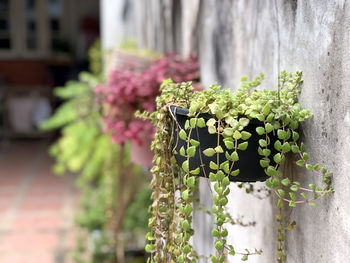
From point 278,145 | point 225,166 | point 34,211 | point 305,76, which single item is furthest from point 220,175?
point 34,211

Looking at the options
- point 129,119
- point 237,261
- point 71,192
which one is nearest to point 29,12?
point 71,192

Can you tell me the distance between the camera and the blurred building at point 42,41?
10969mm

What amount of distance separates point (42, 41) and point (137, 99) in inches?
378

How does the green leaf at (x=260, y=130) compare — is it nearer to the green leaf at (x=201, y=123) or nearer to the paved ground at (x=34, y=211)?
the green leaf at (x=201, y=123)

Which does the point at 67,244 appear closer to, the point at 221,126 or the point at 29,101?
the point at 221,126

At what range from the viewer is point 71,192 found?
629 centimetres

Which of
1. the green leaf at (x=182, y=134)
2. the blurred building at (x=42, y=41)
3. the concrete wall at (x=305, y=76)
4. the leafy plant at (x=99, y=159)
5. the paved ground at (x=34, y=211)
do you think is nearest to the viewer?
the concrete wall at (x=305, y=76)

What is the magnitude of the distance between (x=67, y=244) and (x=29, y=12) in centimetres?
785

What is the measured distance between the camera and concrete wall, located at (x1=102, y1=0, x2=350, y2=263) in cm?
92

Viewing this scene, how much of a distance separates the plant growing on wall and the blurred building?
32.7ft

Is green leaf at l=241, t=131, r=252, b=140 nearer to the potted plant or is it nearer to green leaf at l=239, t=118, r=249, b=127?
green leaf at l=239, t=118, r=249, b=127

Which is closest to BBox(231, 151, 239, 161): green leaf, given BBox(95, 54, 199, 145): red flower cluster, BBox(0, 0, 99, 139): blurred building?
BBox(95, 54, 199, 145): red flower cluster

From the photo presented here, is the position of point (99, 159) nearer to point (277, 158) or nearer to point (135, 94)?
point (135, 94)

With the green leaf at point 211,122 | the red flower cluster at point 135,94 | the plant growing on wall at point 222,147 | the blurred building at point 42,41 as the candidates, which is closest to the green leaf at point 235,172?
the plant growing on wall at point 222,147
